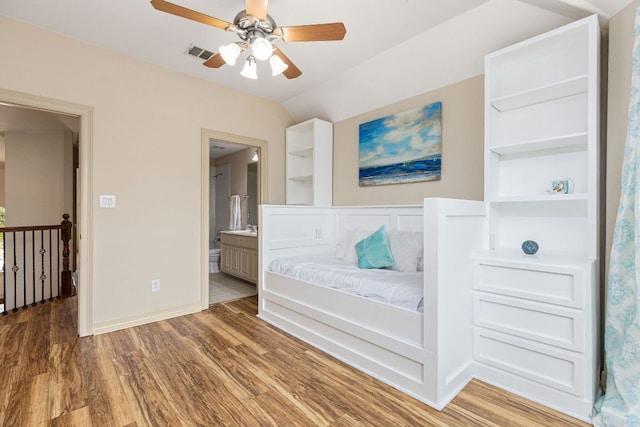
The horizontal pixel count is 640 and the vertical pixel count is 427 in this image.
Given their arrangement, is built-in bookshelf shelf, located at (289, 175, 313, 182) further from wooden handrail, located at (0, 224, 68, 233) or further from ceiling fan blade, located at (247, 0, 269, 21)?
wooden handrail, located at (0, 224, 68, 233)

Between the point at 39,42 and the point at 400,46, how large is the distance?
2961 mm

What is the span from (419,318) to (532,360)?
0.68 m

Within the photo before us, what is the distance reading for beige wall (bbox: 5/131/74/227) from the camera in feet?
15.1

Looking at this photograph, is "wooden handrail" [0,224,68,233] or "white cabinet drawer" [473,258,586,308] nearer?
"white cabinet drawer" [473,258,586,308]

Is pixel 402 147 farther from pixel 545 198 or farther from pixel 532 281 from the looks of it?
pixel 532 281

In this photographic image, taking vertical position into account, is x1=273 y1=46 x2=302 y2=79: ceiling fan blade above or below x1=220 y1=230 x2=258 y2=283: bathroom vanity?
above

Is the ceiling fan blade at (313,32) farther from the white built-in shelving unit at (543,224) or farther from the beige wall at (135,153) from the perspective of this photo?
the beige wall at (135,153)

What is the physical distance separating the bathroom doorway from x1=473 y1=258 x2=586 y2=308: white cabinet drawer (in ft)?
8.65

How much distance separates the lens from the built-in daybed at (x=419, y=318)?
1.71 metres

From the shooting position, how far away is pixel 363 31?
94.0 inches

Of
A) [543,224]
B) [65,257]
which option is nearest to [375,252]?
[543,224]

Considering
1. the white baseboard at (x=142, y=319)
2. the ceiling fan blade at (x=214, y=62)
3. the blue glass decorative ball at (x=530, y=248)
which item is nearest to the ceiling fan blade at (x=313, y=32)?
the ceiling fan blade at (x=214, y=62)

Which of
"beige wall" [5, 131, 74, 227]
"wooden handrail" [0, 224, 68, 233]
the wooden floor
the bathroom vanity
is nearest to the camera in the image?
the wooden floor

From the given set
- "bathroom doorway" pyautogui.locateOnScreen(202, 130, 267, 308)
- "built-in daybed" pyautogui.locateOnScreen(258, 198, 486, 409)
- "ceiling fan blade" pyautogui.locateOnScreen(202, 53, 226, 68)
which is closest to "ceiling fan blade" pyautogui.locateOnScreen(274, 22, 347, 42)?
"ceiling fan blade" pyautogui.locateOnScreen(202, 53, 226, 68)
